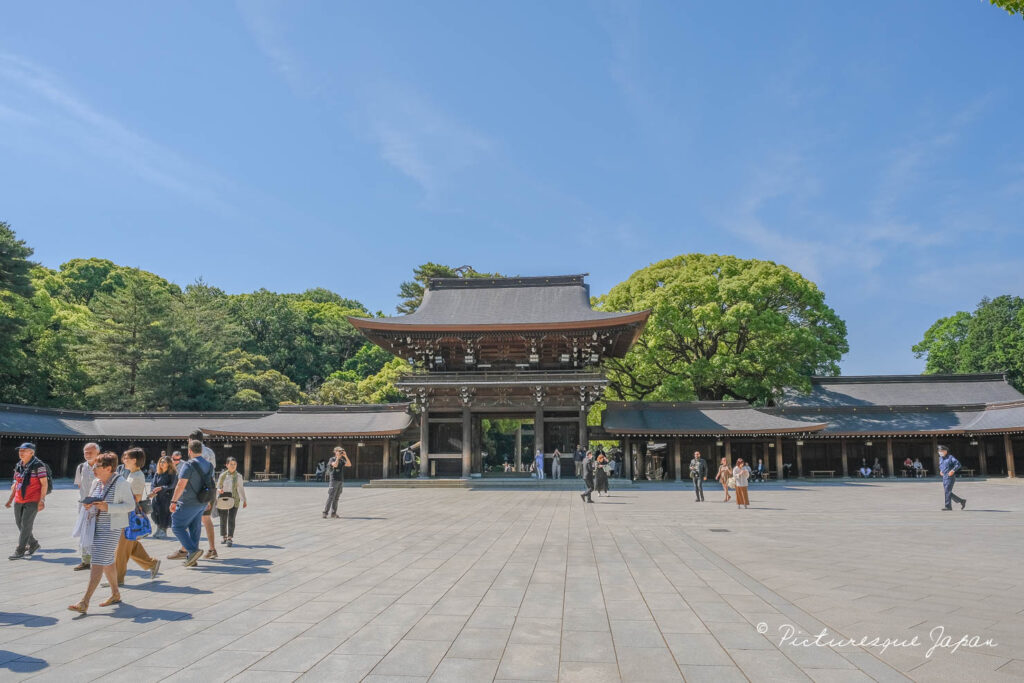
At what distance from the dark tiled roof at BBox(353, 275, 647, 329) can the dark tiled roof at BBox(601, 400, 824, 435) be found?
5.86 metres

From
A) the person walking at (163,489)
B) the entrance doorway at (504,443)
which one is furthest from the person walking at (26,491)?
the entrance doorway at (504,443)

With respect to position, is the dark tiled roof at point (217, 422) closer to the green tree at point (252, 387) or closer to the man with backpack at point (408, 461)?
the man with backpack at point (408, 461)

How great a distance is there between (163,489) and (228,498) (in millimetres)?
1089

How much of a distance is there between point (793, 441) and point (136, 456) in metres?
33.3

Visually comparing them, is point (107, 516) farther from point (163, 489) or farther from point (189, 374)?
point (189, 374)

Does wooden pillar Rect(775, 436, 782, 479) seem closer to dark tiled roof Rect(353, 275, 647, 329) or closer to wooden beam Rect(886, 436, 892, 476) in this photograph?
wooden beam Rect(886, 436, 892, 476)

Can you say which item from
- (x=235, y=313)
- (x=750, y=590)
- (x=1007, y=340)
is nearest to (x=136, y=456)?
(x=750, y=590)

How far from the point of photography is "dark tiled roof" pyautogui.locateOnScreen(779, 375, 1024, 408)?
1453 inches

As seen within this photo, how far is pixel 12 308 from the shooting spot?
3812 centimetres

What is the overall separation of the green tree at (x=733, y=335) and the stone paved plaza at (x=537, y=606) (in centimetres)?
2277

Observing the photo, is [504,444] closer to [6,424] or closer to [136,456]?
[6,424]

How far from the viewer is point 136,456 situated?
796 cm

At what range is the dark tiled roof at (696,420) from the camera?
99.2 ft

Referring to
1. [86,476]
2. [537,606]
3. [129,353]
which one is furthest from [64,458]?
[537,606]
